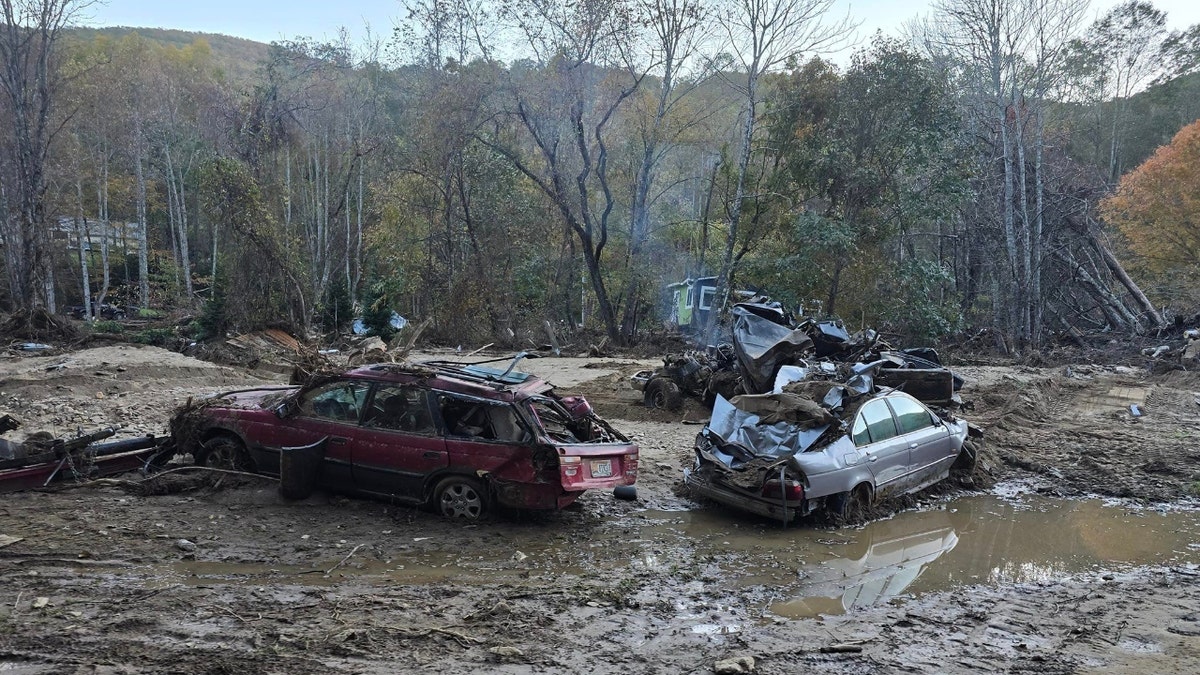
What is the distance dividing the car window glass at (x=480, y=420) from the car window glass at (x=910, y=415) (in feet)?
14.9

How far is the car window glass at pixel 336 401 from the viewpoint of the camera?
7.60 metres

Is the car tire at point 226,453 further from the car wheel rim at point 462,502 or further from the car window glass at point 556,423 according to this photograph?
the car window glass at point 556,423

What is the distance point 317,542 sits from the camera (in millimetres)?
6633

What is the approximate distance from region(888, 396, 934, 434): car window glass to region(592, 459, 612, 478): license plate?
11.9 feet

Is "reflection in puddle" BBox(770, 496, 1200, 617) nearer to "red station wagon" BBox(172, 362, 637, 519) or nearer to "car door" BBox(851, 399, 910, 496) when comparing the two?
"car door" BBox(851, 399, 910, 496)

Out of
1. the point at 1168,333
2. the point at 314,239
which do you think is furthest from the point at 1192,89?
the point at 314,239

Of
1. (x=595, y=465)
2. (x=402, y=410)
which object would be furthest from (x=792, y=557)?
(x=402, y=410)

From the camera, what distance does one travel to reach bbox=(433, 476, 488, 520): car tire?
722 cm

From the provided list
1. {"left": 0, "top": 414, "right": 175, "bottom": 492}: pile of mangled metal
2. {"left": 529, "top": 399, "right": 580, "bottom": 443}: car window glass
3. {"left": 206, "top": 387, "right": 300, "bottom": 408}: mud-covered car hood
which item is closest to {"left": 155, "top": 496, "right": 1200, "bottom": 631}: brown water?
{"left": 529, "top": 399, "right": 580, "bottom": 443}: car window glass

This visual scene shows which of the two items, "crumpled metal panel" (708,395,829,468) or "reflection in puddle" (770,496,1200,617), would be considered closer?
"reflection in puddle" (770,496,1200,617)

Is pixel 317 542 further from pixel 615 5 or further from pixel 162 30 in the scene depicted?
pixel 162 30

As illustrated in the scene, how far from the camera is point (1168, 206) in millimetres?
30688

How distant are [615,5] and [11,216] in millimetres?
22190

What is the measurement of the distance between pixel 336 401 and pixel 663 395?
798 cm
